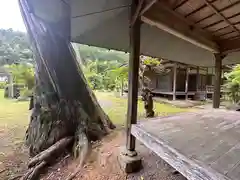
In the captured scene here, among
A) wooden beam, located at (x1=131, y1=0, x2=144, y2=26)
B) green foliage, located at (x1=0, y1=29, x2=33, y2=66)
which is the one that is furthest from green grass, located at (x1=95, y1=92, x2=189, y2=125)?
green foliage, located at (x1=0, y1=29, x2=33, y2=66)

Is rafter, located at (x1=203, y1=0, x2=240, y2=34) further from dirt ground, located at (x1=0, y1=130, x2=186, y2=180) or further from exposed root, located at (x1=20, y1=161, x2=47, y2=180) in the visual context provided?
exposed root, located at (x1=20, y1=161, x2=47, y2=180)

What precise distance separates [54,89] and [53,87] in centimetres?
4

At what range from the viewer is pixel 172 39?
4055 millimetres

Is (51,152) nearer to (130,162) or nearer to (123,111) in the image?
(130,162)

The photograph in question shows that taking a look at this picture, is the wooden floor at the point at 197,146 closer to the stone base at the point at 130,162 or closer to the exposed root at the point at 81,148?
the stone base at the point at 130,162

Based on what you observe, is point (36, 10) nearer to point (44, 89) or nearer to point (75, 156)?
point (44, 89)

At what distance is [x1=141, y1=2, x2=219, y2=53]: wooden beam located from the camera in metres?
2.60

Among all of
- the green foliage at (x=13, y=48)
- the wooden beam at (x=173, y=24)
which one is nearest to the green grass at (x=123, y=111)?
the wooden beam at (x=173, y=24)

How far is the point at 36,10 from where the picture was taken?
9.62 ft

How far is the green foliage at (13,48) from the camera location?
14922 mm

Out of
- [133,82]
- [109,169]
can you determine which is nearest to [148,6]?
[133,82]

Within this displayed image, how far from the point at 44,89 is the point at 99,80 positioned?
40.8ft

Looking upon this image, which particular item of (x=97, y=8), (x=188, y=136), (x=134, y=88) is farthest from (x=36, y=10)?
(x=188, y=136)

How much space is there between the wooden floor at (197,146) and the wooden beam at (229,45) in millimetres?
1927
